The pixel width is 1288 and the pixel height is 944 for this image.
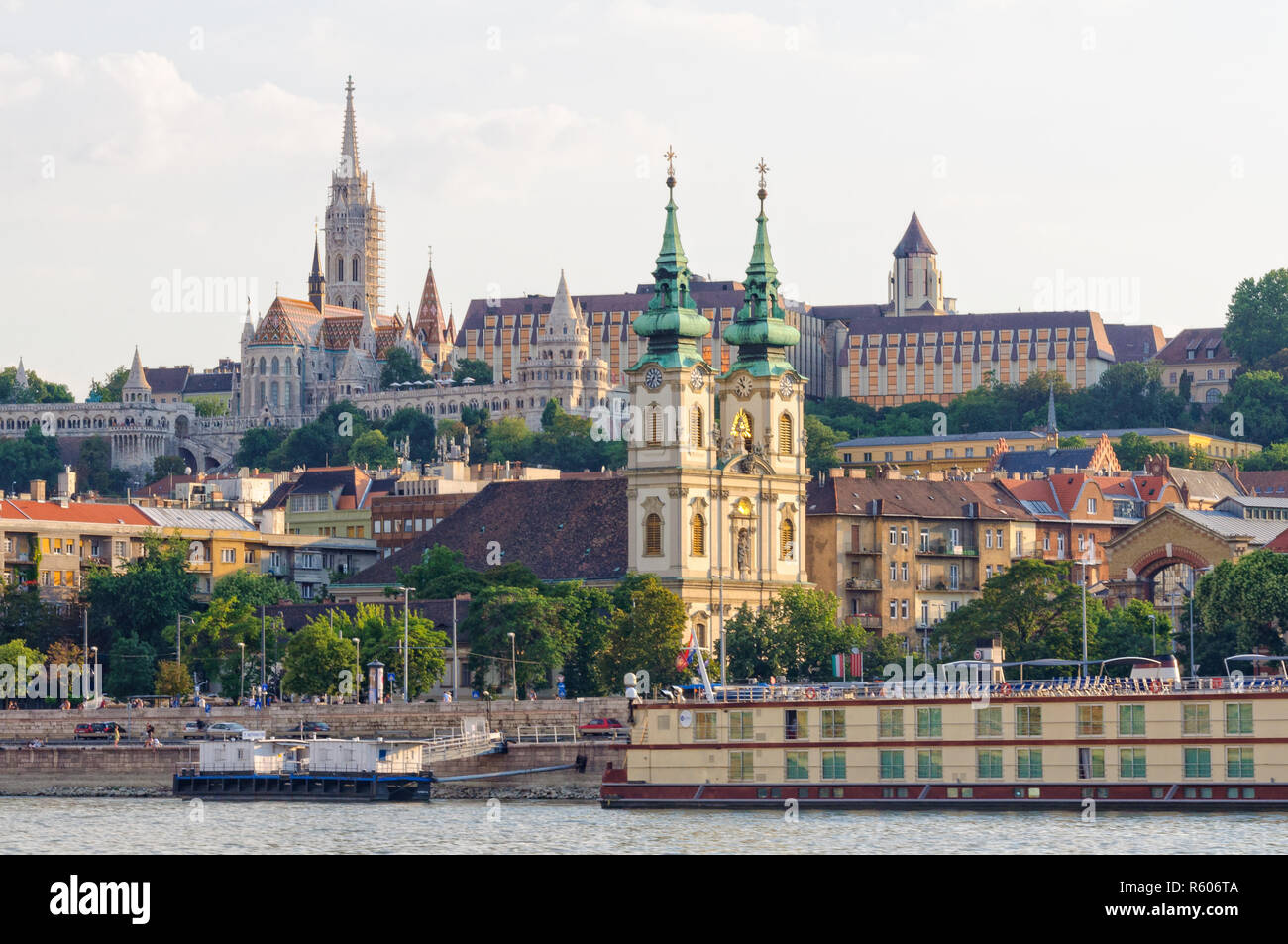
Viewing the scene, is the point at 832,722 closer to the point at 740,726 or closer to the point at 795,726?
the point at 795,726

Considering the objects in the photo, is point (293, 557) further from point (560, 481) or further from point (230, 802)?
point (230, 802)

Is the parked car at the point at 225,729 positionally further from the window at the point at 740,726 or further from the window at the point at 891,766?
the window at the point at 891,766

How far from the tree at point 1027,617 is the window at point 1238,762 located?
1304 inches

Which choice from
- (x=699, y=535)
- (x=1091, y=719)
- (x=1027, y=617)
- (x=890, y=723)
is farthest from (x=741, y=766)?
(x=699, y=535)

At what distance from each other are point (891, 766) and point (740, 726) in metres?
4.54

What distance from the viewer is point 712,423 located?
430 ft

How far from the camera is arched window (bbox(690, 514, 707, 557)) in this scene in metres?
128

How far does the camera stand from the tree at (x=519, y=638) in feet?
374

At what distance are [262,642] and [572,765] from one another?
29.9 m

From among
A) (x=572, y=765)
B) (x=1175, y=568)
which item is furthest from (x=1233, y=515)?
(x=572, y=765)

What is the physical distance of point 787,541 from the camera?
132 meters
